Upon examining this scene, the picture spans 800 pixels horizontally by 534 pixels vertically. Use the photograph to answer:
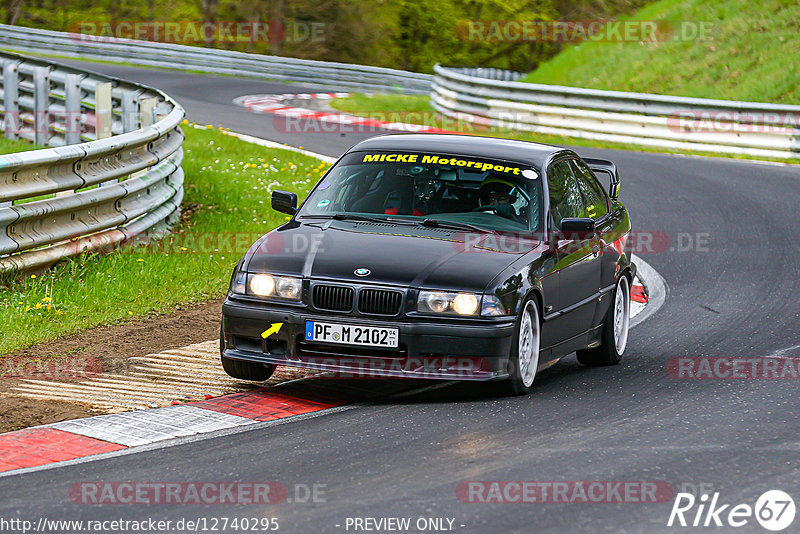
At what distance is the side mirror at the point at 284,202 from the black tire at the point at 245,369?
1.26 m

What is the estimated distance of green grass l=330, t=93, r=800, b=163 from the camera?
23125 mm

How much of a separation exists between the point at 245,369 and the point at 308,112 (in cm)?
1985

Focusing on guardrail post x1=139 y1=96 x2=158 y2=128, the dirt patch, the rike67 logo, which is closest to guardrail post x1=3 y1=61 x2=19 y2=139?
guardrail post x1=139 y1=96 x2=158 y2=128

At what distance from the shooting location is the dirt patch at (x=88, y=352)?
7105mm

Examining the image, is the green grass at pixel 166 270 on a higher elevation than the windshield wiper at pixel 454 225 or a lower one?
lower

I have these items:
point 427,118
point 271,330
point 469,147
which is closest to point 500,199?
point 469,147

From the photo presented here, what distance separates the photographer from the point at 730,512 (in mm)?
5410

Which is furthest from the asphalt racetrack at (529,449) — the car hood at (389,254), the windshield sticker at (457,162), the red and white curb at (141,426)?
the windshield sticker at (457,162)

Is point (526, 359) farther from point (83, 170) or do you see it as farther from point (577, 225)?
point (83, 170)

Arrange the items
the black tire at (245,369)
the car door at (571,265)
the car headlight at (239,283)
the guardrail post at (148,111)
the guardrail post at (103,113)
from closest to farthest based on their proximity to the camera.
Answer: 1. the car headlight at (239,283)
2. the black tire at (245,369)
3. the car door at (571,265)
4. the guardrail post at (148,111)
5. the guardrail post at (103,113)

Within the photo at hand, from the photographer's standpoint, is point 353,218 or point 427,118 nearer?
point 353,218

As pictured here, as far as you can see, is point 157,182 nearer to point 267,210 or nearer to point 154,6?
point 267,210

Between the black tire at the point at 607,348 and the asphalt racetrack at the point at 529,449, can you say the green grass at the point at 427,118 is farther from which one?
the black tire at the point at 607,348

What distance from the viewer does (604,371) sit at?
9.09m
